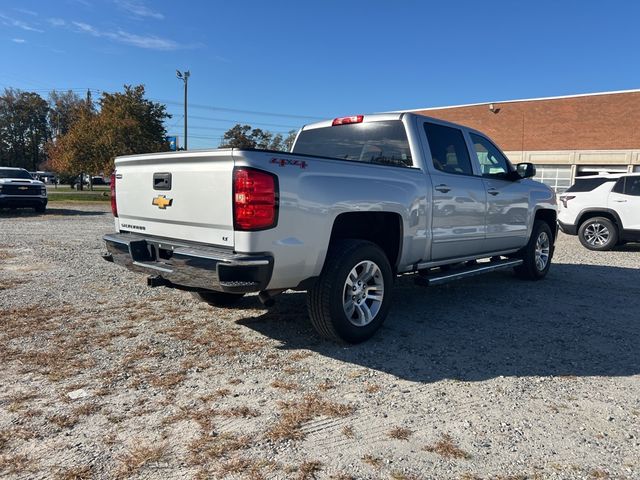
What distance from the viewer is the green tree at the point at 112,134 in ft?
107

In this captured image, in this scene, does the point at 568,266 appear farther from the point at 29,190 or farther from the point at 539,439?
the point at 29,190

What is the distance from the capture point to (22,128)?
76.5 metres

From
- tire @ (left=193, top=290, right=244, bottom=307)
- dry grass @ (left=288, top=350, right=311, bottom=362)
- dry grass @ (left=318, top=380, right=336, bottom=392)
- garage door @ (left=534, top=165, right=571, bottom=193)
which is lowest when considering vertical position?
dry grass @ (left=318, top=380, right=336, bottom=392)

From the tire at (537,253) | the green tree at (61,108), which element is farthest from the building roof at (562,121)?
the green tree at (61,108)

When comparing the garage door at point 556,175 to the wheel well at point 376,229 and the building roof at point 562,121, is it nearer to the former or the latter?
the building roof at point 562,121

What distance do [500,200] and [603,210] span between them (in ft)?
21.6

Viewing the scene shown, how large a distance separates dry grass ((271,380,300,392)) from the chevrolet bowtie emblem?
1727 millimetres

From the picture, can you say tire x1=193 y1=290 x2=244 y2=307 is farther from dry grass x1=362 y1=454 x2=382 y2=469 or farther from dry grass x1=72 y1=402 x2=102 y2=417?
dry grass x1=362 y1=454 x2=382 y2=469

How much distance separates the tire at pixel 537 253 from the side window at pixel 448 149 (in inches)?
84.0

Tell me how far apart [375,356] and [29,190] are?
1820cm

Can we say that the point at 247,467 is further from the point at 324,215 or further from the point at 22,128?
the point at 22,128

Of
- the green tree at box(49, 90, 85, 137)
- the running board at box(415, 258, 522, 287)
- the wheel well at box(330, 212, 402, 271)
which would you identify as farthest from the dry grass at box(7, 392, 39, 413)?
the green tree at box(49, 90, 85, 137)

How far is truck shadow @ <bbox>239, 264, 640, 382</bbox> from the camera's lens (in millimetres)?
4035

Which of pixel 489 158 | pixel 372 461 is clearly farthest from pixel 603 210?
pixel 372 461
